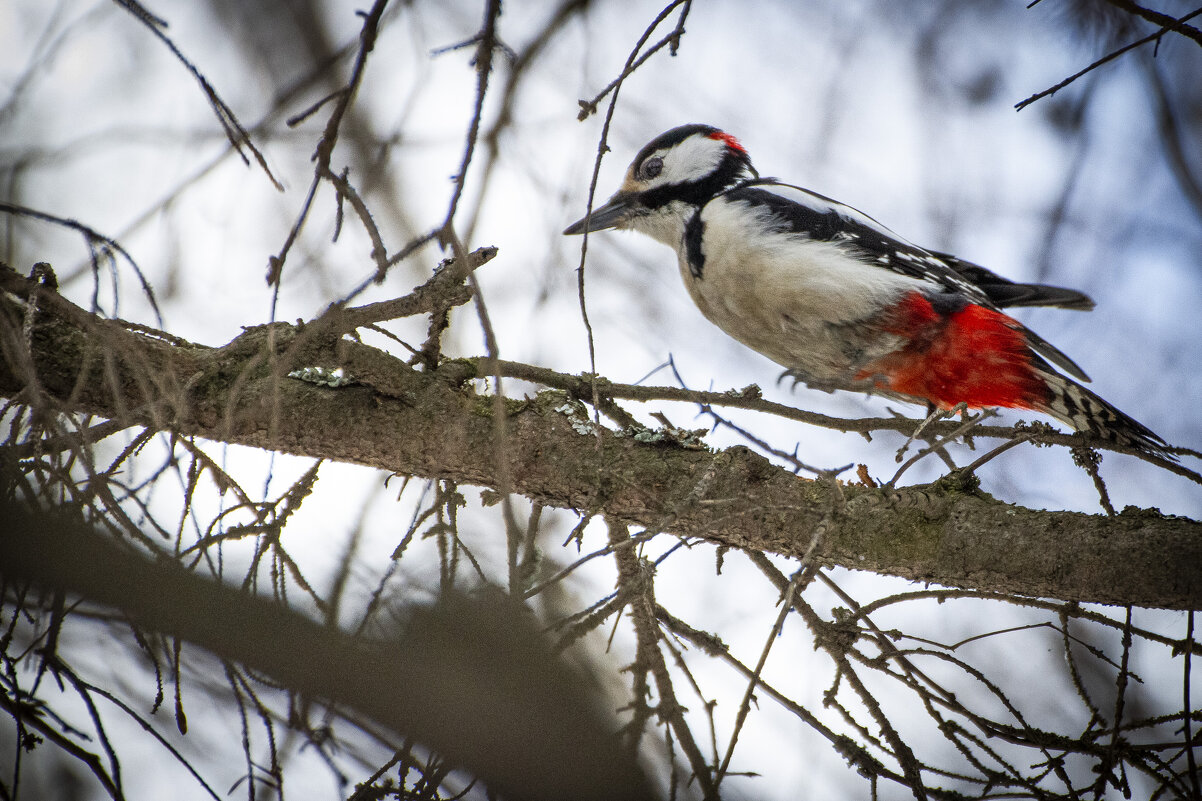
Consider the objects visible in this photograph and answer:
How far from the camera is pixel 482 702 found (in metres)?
1.28

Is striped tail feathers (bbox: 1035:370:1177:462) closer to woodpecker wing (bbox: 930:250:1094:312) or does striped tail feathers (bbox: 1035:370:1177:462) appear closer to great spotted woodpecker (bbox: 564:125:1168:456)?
great spotted woodpecker (bbox: 564:125:1168:456)

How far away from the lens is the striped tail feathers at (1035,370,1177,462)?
7.63ft

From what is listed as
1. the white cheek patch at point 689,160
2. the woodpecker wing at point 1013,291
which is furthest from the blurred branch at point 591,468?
the white cheek patch at point 689,160

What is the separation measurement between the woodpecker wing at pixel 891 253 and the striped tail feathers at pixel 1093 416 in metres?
0.09

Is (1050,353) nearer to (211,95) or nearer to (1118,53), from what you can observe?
(1118,53)

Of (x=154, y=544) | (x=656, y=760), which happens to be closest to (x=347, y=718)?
(x=154, y=544)

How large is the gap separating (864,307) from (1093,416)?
2.34 ft

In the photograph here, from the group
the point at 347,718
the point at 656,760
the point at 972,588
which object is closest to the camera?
the point at 347,718

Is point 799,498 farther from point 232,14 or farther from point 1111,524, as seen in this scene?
point 232,14

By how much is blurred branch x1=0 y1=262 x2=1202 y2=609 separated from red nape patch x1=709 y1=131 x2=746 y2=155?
1.99 meters

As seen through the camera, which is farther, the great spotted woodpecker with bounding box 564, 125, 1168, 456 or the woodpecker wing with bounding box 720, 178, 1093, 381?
the woodpecker wing with bounding box 720, 178, 1093, 381

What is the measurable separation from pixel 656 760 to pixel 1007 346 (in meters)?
1.69

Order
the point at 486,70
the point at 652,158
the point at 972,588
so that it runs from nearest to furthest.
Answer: the point at 486,70
the point at 972,588
the point at 652,158

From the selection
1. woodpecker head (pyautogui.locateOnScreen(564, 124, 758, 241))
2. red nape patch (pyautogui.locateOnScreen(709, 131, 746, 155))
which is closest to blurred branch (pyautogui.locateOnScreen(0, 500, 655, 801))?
woodpecker head (pyautogui.locateOnScreen(564, 124, 758, 241))
